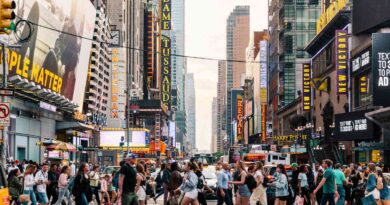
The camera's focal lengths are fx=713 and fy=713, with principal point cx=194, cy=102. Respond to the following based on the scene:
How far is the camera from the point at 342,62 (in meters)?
65.6

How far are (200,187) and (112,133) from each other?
70.3 metres

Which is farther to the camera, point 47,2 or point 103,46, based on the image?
point 103,46

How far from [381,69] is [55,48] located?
26.9m

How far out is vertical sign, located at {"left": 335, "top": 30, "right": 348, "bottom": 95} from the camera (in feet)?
215

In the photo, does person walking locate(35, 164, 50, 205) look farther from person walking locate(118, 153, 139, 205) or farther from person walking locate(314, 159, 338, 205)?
person walking locate(314, 159, 338, 205)

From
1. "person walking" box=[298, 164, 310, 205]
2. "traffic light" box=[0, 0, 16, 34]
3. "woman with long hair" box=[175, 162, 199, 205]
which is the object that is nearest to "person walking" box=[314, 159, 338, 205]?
"person walking" box=[298, 164, 310, 205]

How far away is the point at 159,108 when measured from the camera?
598ft

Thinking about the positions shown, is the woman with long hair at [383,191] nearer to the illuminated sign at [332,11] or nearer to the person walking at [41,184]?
the person walking at [41,184]

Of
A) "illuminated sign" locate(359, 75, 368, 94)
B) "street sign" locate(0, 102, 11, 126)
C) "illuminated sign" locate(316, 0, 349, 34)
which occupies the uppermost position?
"illuminated sign" locate(316, 0, 349, 34)

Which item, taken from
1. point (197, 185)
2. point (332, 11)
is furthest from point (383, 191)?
point (332, 11)

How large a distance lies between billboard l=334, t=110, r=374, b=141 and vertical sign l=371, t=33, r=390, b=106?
505 cm

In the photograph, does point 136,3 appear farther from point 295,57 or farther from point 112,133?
point 112,133

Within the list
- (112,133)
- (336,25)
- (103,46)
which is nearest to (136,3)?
(103,46)

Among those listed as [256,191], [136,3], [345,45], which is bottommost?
[256,191]
